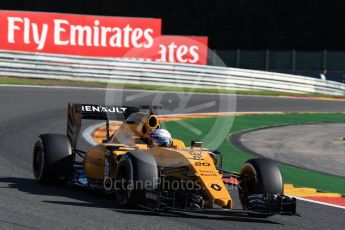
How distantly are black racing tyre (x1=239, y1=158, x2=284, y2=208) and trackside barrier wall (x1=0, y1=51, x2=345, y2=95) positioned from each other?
2035 centimetres

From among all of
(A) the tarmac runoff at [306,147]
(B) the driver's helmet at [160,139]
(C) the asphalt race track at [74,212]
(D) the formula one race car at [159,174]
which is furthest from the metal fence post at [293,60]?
(B) the driver's helmet at [160,139]

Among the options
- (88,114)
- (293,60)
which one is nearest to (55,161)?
(88,114)

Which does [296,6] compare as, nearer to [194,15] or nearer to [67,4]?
[194,15]

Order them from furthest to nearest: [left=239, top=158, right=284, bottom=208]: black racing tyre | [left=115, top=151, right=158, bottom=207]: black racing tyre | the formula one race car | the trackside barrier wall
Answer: the trackside barrier wall
[left=239, top=158, right=284, bottom=208]: black racing tyre
[left=115, top=151, right=158, bottom=207]: black racing tyre
the formula one race car

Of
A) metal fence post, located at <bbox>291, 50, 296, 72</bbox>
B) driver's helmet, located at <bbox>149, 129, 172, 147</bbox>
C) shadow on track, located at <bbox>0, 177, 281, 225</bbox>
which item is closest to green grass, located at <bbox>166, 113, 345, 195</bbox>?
driver's helmet, located at <bbox>149, 129, 172, 147</bbox>

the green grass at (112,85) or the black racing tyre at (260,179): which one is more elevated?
the green grass at (112,85)

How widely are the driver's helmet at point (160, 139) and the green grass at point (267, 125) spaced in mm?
2980

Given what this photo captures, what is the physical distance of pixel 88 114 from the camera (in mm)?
12562

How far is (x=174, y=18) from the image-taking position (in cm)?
6141

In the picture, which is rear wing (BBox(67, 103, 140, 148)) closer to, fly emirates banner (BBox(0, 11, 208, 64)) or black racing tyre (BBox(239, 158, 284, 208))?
black racing tyre (BBox(239, 158, 284, 208))

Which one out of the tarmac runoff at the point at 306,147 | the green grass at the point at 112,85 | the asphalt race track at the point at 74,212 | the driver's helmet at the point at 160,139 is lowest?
Answer: the asphalt race track at the point at 74,212

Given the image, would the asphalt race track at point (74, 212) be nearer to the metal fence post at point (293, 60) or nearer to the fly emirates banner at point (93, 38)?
the fly emirates banner at point (93, 38)

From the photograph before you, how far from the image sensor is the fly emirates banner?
31.8 m

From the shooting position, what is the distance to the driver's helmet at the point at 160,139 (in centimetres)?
1094
